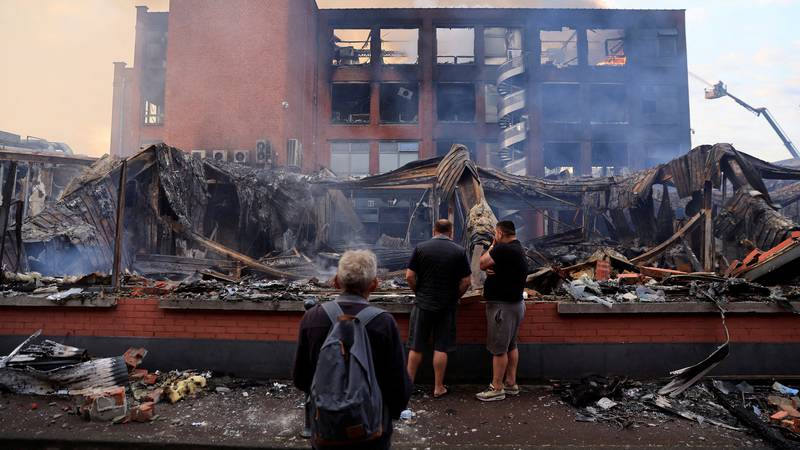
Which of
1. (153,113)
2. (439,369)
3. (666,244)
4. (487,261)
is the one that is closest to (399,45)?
(153,113)

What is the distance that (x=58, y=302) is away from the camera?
5.69m

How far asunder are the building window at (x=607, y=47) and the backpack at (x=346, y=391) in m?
31.6

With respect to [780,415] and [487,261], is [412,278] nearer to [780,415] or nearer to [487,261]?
[487,261]

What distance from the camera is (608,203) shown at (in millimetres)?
13461

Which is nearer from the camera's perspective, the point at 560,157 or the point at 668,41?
the point at 560,157

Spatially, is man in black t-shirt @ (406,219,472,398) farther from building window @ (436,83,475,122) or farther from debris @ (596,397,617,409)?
building window @ (436,83,475,122)

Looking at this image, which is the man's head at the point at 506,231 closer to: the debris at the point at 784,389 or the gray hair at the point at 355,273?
the gray hair at the point at 355,273

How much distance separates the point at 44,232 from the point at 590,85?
28904 mm

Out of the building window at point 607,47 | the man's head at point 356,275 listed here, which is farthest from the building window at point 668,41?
the man's head at point 356,275

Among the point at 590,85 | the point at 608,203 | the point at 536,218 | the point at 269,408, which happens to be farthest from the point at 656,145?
the point at 269,408

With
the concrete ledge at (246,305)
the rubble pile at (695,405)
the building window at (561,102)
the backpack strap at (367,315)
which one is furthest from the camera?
the building window at (561,102)

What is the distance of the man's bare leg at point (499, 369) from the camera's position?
5000 mm

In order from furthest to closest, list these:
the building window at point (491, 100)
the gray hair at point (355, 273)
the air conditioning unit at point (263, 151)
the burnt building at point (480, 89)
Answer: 1. the building window at point (491, 100)
2. the burnt building at point (480, 89)
3. the air conditioning unit at point (263, 151)
4. the gray hair at point (355, 273)

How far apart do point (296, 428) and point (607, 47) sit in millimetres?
33490
